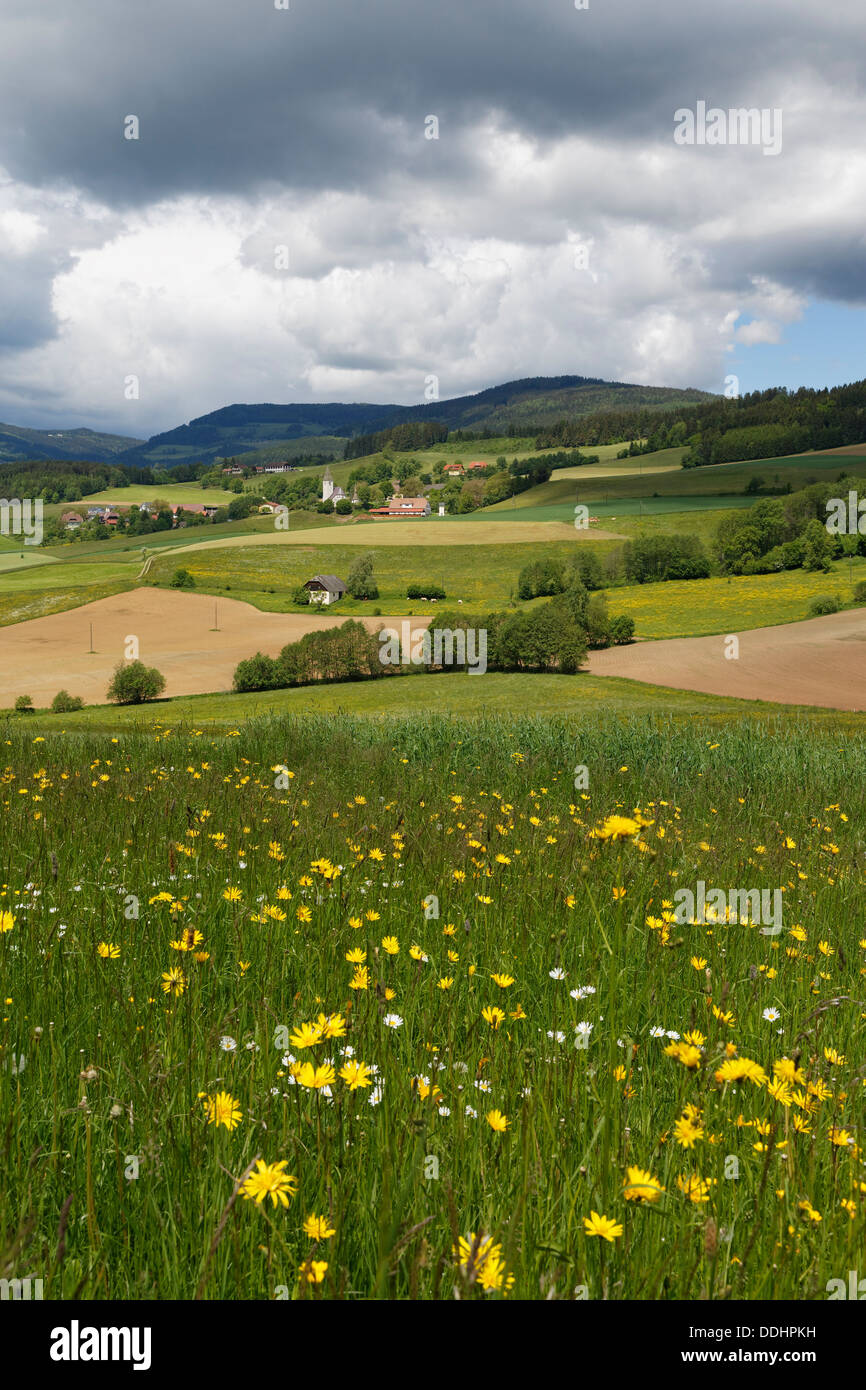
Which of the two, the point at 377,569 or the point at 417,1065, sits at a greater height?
the point at 377,569

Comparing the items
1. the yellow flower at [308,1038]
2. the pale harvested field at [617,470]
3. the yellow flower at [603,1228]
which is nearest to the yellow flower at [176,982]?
the yellow flower at [308,1038]

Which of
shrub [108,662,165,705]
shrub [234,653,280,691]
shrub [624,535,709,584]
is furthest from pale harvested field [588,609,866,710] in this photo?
shrub [108,662,165,705]

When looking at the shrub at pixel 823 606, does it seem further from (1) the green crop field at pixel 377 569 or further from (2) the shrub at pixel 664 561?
(1) the green crop field at pixel 377 569

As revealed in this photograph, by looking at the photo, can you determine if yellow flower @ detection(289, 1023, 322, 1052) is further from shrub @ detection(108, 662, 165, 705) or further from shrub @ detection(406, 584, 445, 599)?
shrub @ detection(406, 584, 445, 599)

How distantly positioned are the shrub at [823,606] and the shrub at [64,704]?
70.4m

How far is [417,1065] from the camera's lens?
9.66 ft

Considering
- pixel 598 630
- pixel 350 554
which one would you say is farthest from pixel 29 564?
pixel 598 630

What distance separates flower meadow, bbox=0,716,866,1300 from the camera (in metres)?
1.95

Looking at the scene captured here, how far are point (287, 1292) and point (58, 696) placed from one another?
6087cm

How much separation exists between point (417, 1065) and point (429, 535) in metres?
132

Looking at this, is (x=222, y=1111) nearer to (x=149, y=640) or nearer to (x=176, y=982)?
(x=176, y=982)

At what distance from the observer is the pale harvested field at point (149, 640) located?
65625mm

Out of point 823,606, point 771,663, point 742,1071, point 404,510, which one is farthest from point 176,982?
point 404,510
